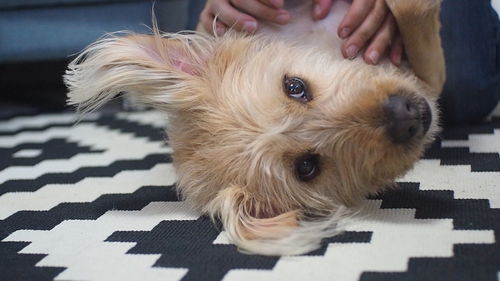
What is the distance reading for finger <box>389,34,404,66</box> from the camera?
185cm

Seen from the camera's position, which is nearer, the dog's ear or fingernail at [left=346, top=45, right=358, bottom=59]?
the dog's ear

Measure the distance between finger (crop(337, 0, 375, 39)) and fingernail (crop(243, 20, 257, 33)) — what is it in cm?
22

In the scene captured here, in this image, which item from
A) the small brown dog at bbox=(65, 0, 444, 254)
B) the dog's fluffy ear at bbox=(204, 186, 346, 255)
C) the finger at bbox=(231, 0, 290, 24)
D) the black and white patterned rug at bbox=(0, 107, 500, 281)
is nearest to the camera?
the black and white patterned rug at bbox=(0, 107, 500, 281)

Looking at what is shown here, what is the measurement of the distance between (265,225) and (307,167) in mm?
163

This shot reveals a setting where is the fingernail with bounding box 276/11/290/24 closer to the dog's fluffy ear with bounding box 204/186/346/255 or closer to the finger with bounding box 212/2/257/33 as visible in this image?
the finger with bounding box 212/2/257/33

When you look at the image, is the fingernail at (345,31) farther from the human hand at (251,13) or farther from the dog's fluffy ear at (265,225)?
the dog's fluffy ear at (265,225)

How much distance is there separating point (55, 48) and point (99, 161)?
108 centimetres

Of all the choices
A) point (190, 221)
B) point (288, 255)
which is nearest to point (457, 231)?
point (288, 255)

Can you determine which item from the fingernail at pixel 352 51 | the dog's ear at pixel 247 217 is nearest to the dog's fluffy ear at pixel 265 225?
the dog's ear at pixel 247 217

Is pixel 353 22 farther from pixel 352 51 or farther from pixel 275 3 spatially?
pixel 275 3

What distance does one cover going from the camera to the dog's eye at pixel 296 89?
5.11 feet

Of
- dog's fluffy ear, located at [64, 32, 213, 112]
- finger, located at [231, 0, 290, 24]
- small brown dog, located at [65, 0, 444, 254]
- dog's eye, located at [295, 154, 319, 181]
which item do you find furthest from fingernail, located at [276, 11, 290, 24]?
dog's eye, located at [295, 154, 319, 181]

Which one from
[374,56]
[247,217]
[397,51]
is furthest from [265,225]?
[397,51]

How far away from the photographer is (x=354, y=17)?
1.83 m
